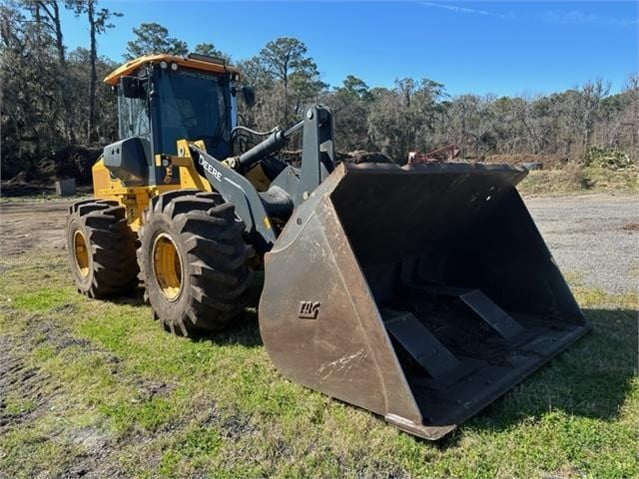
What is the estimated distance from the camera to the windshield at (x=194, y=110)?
5.36 m

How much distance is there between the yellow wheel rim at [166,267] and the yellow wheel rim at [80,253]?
229 cm

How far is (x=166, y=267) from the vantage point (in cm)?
446

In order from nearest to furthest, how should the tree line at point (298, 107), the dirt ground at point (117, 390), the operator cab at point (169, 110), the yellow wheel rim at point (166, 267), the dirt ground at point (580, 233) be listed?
1. the dirt ground at point (117, 390)
2. the yellow wheel rim at point (166, 267)
3. the operator cab at point (169, 110)
4. the dirt ground at point (580, 233)
5. the tree line at point (298, 107)

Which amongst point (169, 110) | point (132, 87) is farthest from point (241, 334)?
point (132, 87)

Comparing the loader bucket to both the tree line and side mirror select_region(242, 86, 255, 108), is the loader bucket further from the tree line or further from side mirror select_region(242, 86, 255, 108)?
the tree line

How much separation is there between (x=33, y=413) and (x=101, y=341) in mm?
1202

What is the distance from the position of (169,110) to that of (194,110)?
0.95ft

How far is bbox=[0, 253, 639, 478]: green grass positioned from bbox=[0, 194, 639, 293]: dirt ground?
93.7 inches

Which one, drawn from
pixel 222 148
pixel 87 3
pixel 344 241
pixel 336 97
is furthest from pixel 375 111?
pixel 344 241

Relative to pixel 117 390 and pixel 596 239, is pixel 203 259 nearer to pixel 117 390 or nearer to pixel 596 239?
pixel 117 390

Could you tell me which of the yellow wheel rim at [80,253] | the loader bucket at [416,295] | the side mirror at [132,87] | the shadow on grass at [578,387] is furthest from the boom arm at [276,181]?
the yellow wheel rim at [80,253]

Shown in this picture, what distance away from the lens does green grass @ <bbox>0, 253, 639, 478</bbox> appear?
2416 mm

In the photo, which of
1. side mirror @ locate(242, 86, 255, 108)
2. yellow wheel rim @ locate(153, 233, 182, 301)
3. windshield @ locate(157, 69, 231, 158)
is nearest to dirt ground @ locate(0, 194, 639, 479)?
yellow wheel rim @ locate(153, 233, 182, 301)

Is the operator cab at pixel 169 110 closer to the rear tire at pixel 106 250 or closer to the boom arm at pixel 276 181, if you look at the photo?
the rear tire at pixel 106 250
